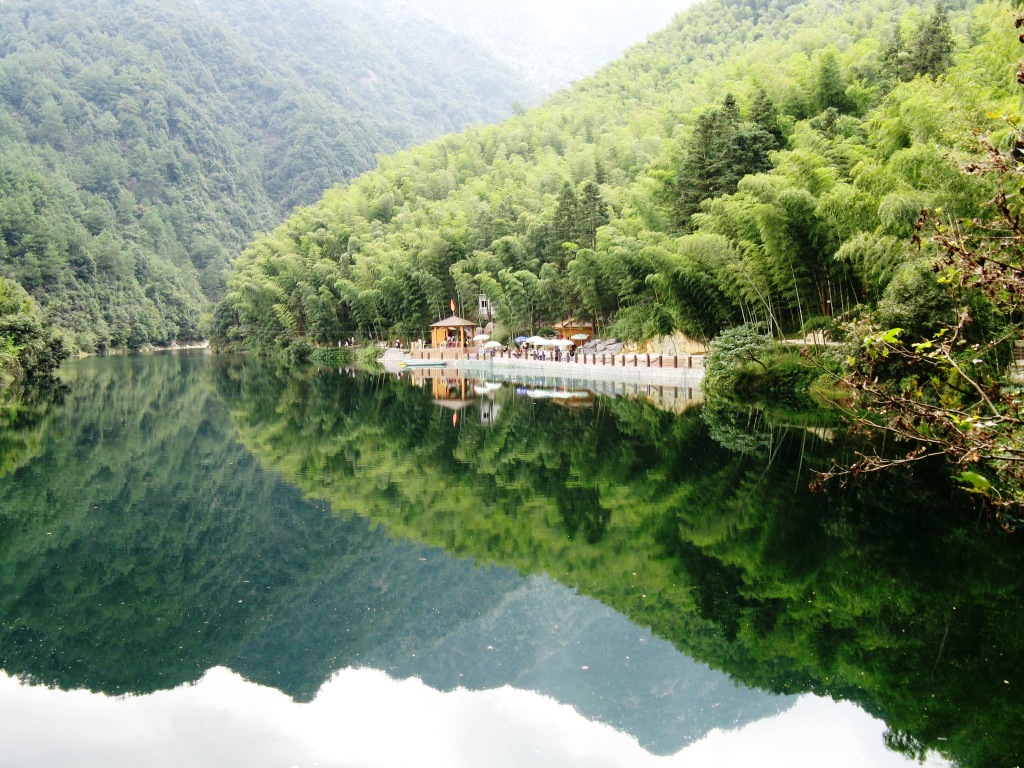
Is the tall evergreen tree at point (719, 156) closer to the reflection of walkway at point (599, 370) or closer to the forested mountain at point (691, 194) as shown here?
the forested mountain at point (691, 194)

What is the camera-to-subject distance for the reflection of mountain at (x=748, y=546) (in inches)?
233

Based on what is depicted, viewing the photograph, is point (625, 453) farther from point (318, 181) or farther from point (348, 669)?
point (318, 181)

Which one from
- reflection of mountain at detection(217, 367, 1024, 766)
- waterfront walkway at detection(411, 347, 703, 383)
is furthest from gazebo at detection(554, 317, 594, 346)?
reflection of mountain at detection(217, 367, 1024, 766)

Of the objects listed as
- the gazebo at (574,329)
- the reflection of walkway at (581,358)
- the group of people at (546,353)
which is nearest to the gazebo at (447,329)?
the reflection of walkway at (581,358)

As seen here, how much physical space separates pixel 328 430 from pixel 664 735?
15.1m

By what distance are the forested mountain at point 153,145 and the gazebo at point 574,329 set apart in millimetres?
48496

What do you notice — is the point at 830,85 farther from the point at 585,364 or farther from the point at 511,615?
the point at 511,615

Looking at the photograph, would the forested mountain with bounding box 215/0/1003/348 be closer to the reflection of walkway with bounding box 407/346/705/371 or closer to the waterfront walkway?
the reflection of walkway with bounding box 407/346/705/371

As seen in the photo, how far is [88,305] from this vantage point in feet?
254

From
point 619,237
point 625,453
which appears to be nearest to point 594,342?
point 619,237

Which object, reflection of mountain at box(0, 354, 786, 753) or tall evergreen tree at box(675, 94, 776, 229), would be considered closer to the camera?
reflection of mountain at box(0, 354, 786, 753)

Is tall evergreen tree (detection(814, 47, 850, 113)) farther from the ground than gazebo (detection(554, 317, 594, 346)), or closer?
farther from the ground

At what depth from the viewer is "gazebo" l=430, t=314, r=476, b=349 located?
154 feet

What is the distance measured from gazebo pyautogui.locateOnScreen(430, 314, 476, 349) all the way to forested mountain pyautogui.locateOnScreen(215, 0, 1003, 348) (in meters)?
1.42
